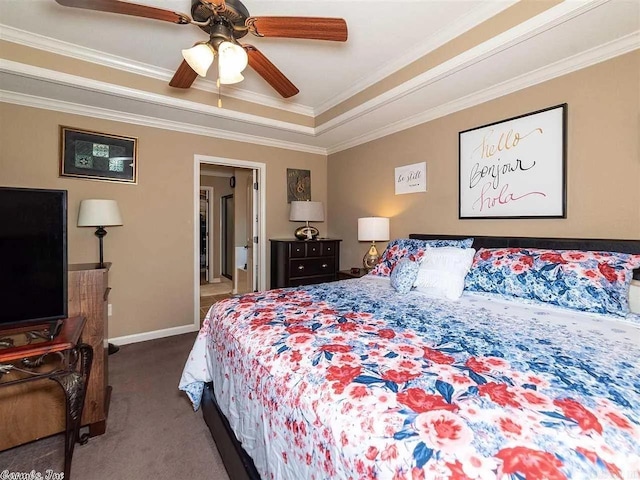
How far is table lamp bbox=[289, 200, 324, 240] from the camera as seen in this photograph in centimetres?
398

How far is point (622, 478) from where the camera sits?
60 centimetres

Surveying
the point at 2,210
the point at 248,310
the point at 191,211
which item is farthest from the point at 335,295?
the point at 191,211

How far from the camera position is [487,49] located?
1972 mm

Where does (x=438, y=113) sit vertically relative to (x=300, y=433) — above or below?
above

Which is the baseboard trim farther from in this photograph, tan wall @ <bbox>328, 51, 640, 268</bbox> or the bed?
tan wall @ <bbox>328, 51, 640, 268</bbox>

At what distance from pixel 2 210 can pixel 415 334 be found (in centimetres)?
185

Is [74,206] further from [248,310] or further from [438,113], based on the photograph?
[438,113]

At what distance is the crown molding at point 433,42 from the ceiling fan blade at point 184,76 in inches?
65.2

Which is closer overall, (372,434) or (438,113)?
(372,434)

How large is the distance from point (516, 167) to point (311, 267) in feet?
8.17

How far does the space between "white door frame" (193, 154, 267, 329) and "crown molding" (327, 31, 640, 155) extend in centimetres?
175

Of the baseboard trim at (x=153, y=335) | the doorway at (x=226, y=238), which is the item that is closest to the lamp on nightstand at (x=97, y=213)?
the baseboard trim at (x=153, y=335)

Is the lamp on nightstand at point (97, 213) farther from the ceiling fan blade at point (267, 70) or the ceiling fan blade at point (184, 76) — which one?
the ceiling fan blade at point (267, 70)

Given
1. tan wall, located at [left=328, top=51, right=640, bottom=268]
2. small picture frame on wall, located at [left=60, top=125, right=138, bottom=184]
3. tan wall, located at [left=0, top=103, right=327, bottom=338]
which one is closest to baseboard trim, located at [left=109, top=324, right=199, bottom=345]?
tan wall, located at [left=0, top=103, right=327, bottom=338]
